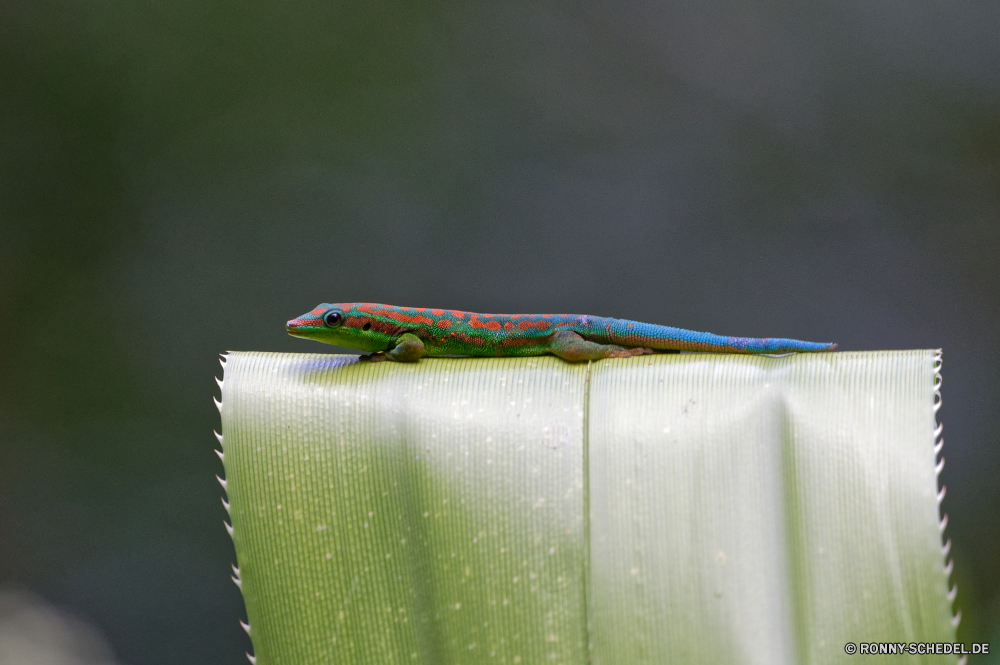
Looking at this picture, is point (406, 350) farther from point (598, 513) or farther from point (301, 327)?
point (598, 513)

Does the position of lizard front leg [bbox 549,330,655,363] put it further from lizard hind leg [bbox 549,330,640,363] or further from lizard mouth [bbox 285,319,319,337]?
lizard mouth [bbox 285,319,319,337]

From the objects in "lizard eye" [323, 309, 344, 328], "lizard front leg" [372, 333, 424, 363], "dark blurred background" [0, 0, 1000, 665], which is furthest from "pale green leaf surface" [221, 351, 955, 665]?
"dark blurred background" [0, 0, 1000, 665]

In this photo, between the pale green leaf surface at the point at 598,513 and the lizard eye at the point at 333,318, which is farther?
the lizard eye at the point at 333,318

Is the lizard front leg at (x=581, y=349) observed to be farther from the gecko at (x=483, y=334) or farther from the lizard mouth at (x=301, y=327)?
the lizard mouth at (x=301, y=327)

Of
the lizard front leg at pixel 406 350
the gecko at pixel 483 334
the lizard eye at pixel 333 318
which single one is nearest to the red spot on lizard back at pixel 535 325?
the gecko at pixel 483 334

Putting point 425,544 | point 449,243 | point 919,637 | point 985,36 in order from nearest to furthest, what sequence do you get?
point 919,637, point 425,544, point 985,36, point 449,243

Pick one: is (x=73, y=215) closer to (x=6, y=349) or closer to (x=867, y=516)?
(x=6, y=349)

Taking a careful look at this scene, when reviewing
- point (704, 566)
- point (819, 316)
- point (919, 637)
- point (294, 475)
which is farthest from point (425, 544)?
point (819, 316)
